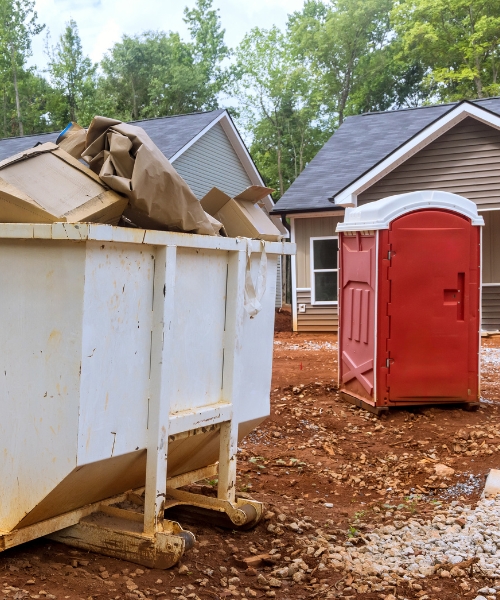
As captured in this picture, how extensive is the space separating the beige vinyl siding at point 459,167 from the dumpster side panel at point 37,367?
13502 millimetres

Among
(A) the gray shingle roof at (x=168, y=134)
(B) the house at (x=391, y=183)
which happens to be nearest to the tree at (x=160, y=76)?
(A) the gray shingle roof at (x=168, y=134)

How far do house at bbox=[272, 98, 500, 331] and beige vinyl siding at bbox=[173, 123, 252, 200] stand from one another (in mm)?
3983

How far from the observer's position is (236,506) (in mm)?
4039

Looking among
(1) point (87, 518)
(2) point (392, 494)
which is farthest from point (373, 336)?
(1) point (87, 518)

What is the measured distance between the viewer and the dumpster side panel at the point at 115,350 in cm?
305

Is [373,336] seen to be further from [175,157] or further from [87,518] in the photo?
[175,157]

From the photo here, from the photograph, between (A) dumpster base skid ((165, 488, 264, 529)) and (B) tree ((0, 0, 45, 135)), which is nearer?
(A) dumpster base skid ((165, 488, 264, 529))

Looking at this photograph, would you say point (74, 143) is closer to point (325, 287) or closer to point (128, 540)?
point (128, 540)

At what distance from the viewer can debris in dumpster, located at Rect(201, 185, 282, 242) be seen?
4270 millimetres

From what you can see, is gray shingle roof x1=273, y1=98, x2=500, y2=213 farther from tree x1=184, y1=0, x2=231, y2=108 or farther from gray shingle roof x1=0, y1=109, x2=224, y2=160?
tree x1=184, y1=0, x2=231, y2=108

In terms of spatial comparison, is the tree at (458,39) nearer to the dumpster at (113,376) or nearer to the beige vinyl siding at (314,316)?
the beige vinyl siding at (314,316)

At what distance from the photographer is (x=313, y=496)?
5.49 meters

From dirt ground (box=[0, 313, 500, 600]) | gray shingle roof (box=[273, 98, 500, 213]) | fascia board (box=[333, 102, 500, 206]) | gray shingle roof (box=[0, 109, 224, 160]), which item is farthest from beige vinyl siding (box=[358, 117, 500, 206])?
gray shingle roof (box=[0, 109, 224, 160])

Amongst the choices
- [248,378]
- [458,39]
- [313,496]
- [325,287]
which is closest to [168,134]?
[325,287]
